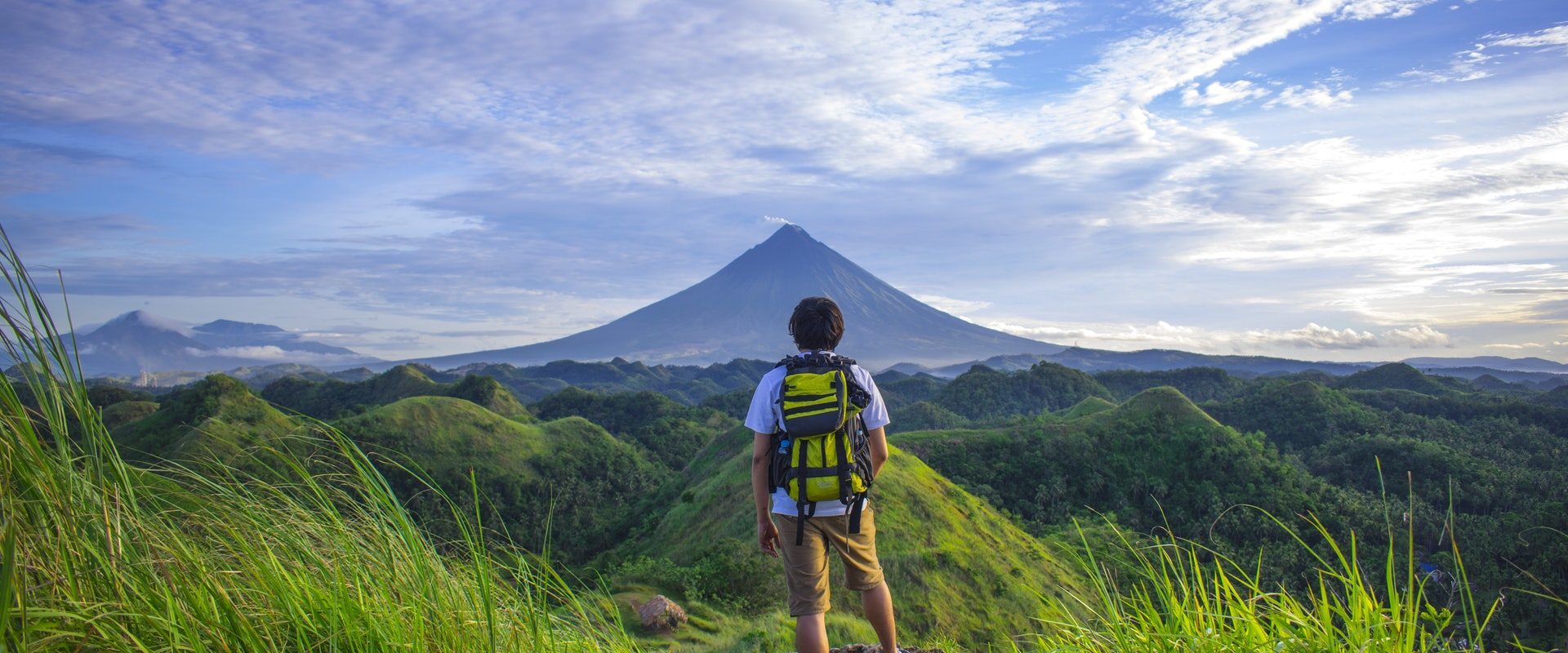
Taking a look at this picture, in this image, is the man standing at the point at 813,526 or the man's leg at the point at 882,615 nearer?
the man standing at the point at 813,526

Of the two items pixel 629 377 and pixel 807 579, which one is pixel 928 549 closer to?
pixel 807 579

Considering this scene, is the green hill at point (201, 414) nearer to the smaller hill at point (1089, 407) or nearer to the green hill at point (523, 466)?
the green hill at point (523, 466)

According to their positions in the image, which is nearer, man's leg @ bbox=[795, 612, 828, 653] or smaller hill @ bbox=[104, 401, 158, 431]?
man's leg @ bbox=[795, 612, 828, 653]

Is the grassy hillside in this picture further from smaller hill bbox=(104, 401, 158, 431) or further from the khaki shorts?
the khaki shorts

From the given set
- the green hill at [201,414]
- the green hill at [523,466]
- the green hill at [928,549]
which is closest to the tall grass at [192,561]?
the green hill at [928,549]

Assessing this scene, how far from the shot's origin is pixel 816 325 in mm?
3699

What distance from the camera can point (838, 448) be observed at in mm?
3533

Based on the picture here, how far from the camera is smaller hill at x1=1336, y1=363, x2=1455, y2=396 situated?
2859 inches

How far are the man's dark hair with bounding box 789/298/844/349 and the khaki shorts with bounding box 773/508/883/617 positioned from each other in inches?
30.9

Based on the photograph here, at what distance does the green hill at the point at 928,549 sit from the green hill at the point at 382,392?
97.6 feet

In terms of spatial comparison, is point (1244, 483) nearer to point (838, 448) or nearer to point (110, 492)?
point (838, 448)

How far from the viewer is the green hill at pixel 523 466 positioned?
31.4 m

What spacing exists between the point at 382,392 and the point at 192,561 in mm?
65467

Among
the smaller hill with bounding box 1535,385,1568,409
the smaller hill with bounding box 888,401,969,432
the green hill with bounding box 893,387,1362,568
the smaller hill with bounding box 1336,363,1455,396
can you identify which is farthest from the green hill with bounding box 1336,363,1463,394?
the green hill with bounding box 893,387,1362,568
